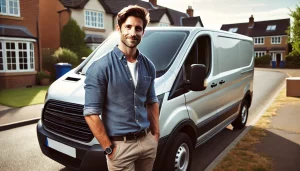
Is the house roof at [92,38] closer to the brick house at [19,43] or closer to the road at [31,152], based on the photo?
the brick house at [19,43]

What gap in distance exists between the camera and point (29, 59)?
15680 mm

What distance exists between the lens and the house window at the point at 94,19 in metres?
24.4

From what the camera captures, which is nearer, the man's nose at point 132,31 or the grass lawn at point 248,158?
the man's nose at point 132,31

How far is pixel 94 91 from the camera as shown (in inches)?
71.9

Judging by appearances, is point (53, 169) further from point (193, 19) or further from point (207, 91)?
point (193, 19)

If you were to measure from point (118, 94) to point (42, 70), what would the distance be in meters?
16.0

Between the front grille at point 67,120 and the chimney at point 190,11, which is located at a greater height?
the chimney at point 190,11

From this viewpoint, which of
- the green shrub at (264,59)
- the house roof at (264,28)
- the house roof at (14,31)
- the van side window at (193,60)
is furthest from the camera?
the house roof at (264,28)


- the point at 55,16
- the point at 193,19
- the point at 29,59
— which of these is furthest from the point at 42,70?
the point at 193,19

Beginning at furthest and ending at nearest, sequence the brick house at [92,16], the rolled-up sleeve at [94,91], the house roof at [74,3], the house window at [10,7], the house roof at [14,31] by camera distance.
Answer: the brick house at [92,16] → the house roof at [74,3] → the house window at [10,7] → the house roof at [14,31] → the rolled-up sleeve at [94,91]

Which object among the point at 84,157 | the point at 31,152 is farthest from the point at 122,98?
the point at 31,152

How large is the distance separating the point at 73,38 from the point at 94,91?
21.5m

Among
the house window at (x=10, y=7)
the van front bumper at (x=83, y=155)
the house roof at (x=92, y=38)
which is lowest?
the van front bumper at (x=83, y=155)

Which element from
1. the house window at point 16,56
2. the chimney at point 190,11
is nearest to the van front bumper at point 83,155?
the house window at point 16,56
